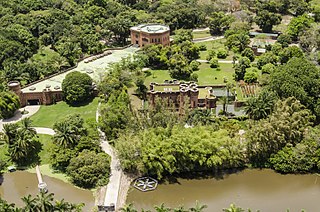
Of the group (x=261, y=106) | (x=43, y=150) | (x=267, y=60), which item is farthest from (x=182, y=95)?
(x=267, y=60)

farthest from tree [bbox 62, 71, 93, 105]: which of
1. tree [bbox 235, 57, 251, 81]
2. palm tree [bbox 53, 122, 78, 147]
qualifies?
tree [bbox 235, 57, 251, 81]

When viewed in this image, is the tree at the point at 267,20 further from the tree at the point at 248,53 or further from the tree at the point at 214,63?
the tree at the point at 214,63

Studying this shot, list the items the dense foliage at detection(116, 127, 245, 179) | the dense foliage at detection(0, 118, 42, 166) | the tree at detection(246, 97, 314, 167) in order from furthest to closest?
1. the dense foliage at detection(0, 118, 42, 166)
2. the tree at detection(246, 97, 314, 167)
3. the dense foliage at detection(116, 127, 245, 179)

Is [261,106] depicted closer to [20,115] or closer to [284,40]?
[284,40]

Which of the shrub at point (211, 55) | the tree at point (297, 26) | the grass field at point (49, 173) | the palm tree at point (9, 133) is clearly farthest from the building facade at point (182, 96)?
the tree at point (297, 26)

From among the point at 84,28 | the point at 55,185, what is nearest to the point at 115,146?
the point at 55,185

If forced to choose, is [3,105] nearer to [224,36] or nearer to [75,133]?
[75,133]

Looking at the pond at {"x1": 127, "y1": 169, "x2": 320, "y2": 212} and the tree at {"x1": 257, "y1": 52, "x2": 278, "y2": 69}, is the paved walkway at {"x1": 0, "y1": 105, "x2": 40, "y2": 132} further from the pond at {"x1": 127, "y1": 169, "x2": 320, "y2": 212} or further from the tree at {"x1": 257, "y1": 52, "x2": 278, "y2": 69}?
the tree at {"x1": 257, "y1": 52, "x2": 278, "y2": 69}
